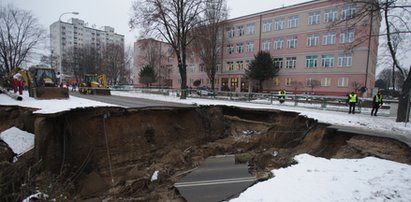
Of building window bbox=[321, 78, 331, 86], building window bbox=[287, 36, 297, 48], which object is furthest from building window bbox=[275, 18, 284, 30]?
building window bbox=[321, 78, 331, 86]

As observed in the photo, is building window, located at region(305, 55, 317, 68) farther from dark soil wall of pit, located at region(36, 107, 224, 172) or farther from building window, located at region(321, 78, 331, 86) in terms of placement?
dark soil wall of pit, located at region(36, 107, 224, 172)

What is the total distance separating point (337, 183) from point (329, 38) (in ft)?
96.6

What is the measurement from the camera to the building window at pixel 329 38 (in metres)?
28.5

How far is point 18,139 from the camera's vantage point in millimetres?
7582

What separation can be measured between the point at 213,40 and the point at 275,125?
2623cm

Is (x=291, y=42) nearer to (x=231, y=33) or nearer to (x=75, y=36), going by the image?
(x=231, y=33)

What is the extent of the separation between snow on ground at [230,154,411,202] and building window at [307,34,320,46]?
2824 centimetres

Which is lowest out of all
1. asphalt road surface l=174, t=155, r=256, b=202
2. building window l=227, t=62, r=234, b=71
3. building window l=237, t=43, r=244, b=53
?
asphalt road surface l=174, t=155, r=256, b=202

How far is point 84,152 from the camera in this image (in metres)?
8.36

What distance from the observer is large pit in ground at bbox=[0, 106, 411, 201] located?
6445 mm

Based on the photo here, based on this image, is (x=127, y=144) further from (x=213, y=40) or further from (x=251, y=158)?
(x=213, y=40)

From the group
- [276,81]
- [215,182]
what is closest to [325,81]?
[276,81]

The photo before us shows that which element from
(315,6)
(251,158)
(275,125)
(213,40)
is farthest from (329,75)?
(251,158)

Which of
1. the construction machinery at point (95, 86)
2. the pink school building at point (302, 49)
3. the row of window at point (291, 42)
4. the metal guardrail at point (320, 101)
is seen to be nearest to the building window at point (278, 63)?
the pink school building at point (302, 49)
